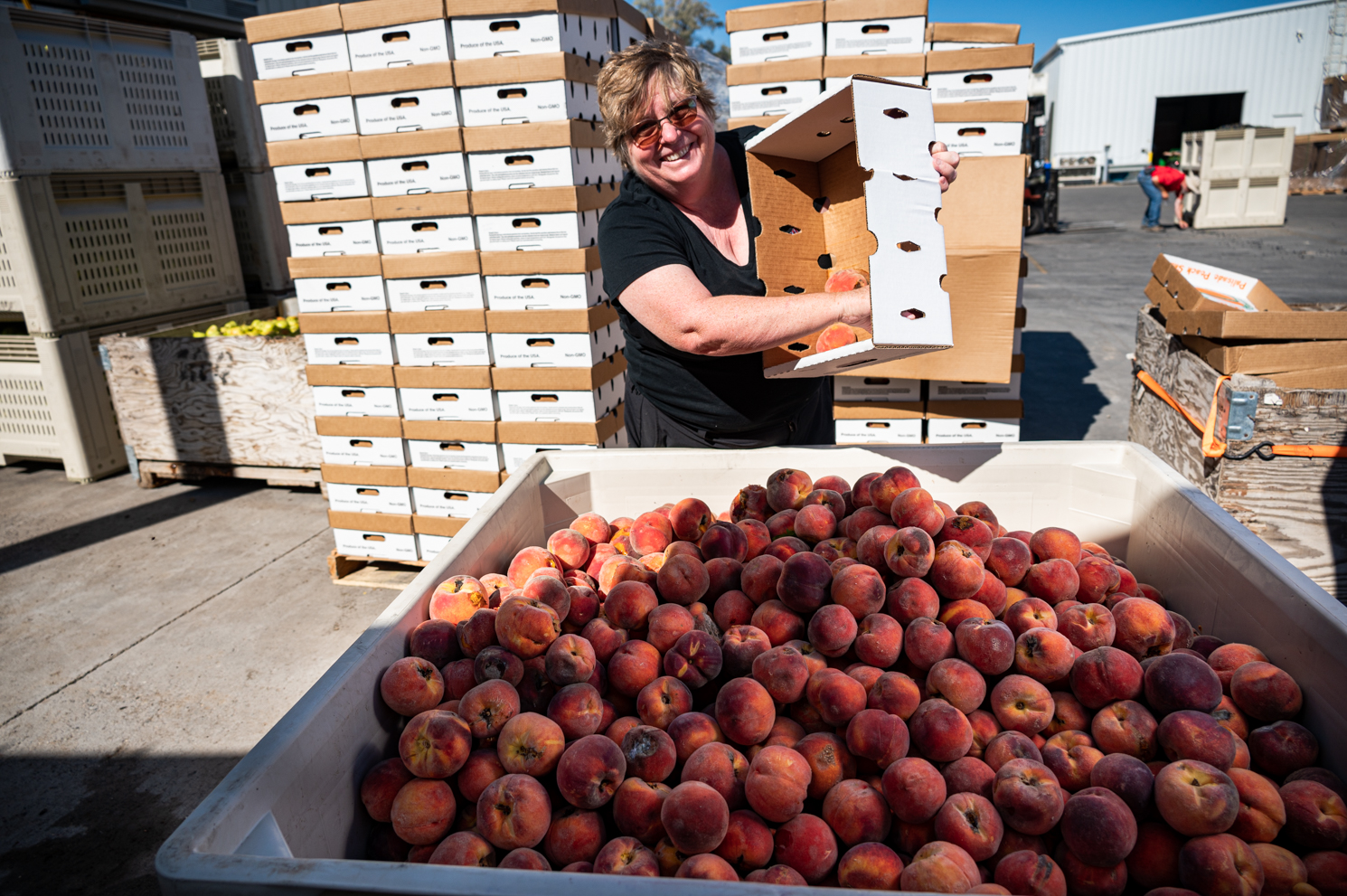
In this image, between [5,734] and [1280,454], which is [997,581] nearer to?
[1280,454]

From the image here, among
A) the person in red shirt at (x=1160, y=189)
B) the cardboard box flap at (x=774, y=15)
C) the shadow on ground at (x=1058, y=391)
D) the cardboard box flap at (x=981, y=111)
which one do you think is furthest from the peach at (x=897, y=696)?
the person in red shirt at (x=1160, y=189)

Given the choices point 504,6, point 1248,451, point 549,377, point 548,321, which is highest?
point 504,6

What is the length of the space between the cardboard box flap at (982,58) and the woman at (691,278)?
126 cm

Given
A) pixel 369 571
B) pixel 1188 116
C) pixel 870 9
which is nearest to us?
pixel 870 9

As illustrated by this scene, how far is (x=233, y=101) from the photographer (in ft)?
20.1

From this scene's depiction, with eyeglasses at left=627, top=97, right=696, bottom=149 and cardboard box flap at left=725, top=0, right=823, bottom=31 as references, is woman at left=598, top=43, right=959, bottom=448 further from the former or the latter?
cardboard box flap at left=725, top=0, right=823, bottom=31

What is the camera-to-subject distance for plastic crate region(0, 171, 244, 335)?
16.0ft

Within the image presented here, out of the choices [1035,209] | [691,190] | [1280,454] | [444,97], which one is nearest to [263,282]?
[444,97]

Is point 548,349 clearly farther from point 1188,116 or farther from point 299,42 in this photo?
point 1188,116

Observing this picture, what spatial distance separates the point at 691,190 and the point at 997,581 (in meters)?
1.22

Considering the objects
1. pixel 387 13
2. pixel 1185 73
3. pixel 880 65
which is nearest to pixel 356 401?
pixel 387 13

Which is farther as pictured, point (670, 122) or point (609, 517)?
point (609, 517)

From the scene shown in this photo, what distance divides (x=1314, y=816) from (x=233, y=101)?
7.43 meters

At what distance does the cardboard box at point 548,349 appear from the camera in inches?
133
